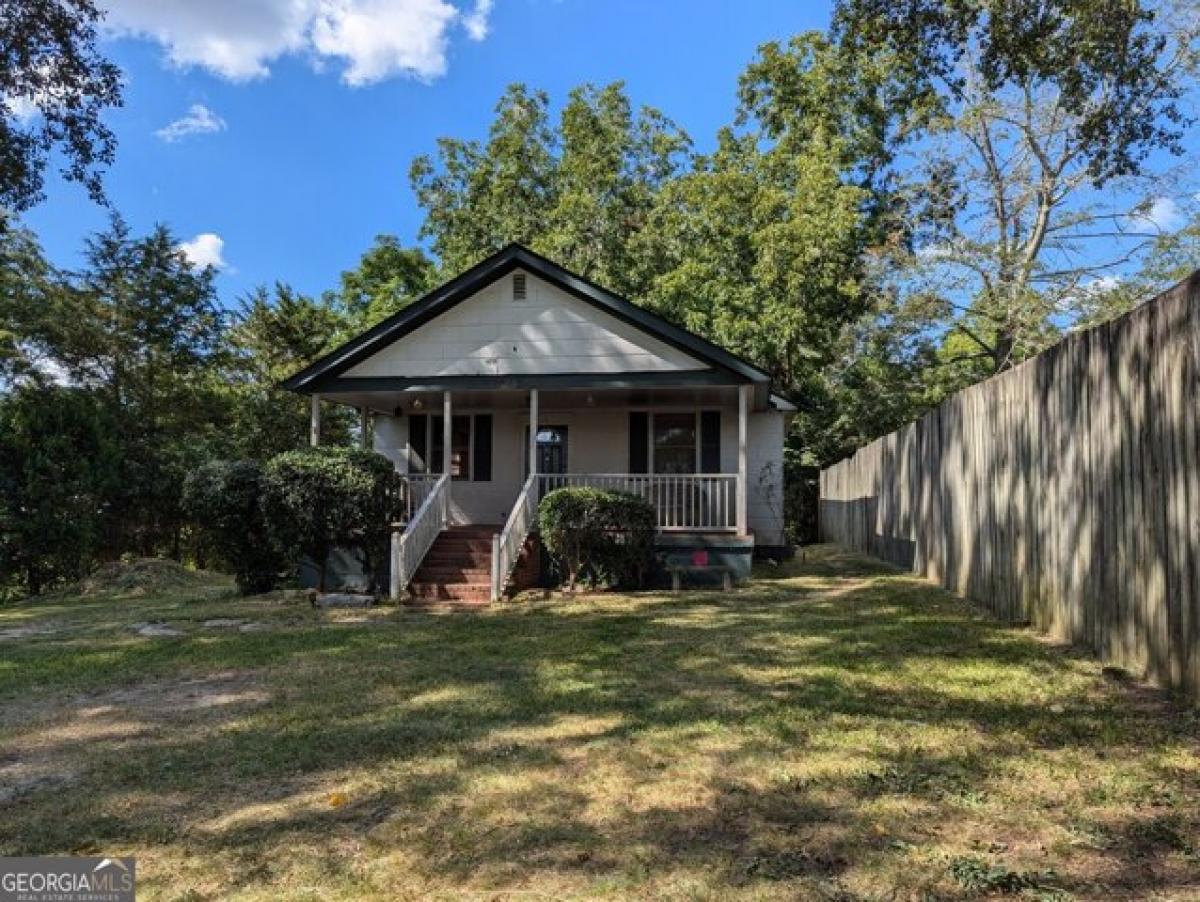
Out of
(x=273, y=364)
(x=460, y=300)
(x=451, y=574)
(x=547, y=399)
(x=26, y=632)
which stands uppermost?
(x=273, y=364)

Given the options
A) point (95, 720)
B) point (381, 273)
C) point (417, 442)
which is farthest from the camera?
point (381, 273)

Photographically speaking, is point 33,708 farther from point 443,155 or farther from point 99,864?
point 443,155

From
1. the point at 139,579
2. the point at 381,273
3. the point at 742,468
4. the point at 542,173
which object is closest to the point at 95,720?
the point at 742,468

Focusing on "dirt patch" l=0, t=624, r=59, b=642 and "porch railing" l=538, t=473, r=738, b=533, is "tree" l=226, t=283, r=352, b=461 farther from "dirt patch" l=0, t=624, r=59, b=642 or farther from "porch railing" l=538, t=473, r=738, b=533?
"porch railing" l=538, t=473, r=738, b=533

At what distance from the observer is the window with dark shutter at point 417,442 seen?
611 inches

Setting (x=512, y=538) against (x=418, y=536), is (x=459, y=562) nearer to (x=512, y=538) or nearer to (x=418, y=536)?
(x=418, y=536)

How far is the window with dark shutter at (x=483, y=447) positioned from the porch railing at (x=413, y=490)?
187cm

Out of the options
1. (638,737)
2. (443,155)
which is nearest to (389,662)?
(638,737)

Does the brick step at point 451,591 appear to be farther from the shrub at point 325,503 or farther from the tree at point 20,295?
the tree at point 20,295

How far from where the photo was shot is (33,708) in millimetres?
5637

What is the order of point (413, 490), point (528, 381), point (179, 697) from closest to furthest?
point (179, 697) → point (528, 381) → point (413, 490)

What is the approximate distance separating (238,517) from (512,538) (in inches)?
168

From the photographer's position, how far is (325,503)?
1088 centimetres

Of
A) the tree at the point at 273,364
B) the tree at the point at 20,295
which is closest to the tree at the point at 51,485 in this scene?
the tree at the point at 20,295
